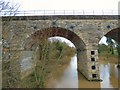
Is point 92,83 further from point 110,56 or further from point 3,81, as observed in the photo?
point 110,56

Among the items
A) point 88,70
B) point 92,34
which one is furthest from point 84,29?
point 88,70

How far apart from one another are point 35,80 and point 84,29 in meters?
7.05

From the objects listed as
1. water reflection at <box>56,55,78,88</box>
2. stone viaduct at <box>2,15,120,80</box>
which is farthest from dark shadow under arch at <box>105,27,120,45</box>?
water reflection at <box>56,55,78,88</box>

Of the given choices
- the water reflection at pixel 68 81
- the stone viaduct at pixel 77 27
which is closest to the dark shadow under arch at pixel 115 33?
the stone viaduct at pixel 77 27

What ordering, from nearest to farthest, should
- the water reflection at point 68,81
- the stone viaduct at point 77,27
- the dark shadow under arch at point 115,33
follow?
1. the water reflection at point 68,81
2. the stone viaduct at point 77,27
3. the dark shadow under arch at point 115,33

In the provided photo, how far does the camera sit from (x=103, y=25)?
19344 mm

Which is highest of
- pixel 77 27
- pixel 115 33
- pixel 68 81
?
pixel 77 27

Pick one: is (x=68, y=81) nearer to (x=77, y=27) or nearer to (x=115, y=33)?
(x=77, y=27)

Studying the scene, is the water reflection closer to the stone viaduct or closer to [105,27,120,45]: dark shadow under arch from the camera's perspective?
the stone viaduct

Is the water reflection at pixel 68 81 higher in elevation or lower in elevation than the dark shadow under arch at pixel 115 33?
lower

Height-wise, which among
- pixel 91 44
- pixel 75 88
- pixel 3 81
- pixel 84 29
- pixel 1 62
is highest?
pixel 84 29

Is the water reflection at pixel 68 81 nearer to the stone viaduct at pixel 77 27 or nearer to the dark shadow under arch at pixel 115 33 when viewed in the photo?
the stone viaduct at pixel 77 27

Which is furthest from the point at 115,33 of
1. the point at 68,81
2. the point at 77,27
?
the point at 68,81

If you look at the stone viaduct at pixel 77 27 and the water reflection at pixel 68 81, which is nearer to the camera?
the water reflection at pixel 68 81
